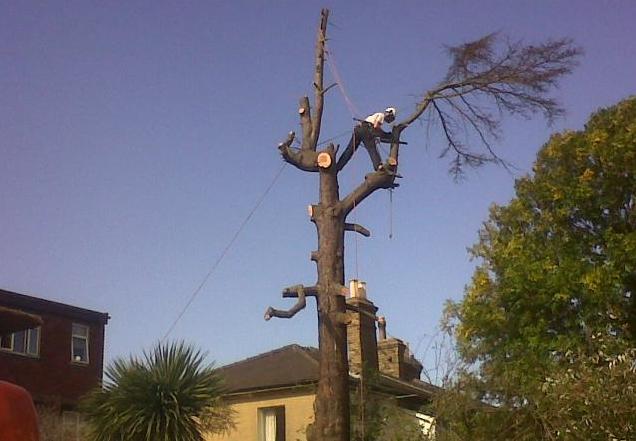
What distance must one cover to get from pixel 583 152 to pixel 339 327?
9.59m

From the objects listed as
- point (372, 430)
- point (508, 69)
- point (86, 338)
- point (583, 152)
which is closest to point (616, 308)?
point (583, 152)

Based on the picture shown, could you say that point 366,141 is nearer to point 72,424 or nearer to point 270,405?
point 270,405

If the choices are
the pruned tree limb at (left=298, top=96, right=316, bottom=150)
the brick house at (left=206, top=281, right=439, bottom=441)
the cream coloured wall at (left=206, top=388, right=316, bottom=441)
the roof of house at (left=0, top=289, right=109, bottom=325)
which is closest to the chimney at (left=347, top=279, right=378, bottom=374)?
the brick house at (left=206, top=281, right=439, bottom=441)

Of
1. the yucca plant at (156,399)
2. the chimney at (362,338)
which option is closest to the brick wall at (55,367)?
the chimney at (362,338)

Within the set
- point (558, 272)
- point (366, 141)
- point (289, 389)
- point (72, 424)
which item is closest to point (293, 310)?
point (366, 141)

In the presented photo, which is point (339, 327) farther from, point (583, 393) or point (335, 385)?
point (583, 393)

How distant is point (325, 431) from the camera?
10.5m

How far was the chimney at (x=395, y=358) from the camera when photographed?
27.4 m

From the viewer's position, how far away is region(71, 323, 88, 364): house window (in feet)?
90.9

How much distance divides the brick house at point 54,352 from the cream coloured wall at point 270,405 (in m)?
4.77

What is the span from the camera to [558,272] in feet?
56.7

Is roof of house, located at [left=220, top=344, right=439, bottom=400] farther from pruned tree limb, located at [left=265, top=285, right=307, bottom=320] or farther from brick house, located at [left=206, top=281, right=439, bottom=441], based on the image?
pruned tree limb, located at [left=265, top=285, right=307, bottom=320]

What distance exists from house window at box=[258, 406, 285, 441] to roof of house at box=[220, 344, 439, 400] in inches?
25.9

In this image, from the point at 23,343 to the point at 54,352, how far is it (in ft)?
3.93
